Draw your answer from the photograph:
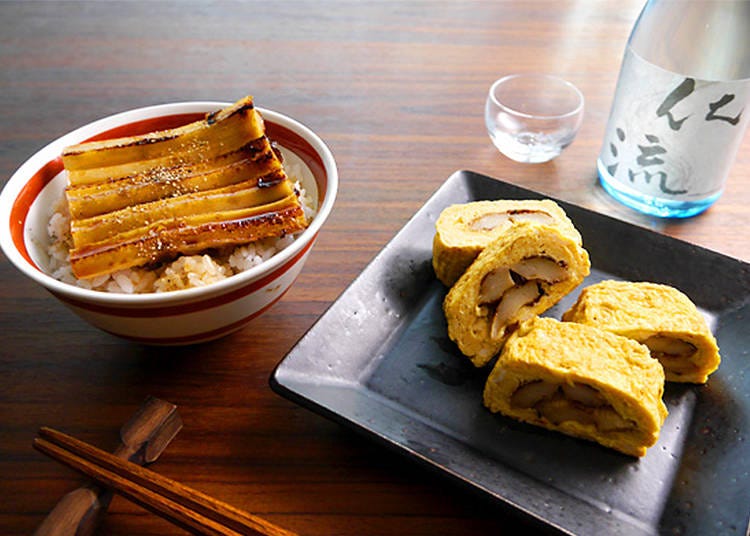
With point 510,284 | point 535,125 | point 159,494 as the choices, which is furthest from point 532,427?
point 535,125

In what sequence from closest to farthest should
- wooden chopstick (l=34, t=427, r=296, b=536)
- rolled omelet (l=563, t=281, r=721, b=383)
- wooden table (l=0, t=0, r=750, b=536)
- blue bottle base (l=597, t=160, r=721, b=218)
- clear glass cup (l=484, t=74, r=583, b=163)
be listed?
wooden chopstick (l=34, t=427, r=296, b=536)
wooden table (l=0, t=0, r=750, b=536)
rolled omelet (l=563, t=281, r=721, b=383)
blue bottle base (l=597, t=160, r=721, b=218)
clear glass cup (l=484, t=74, r=583, b=163)

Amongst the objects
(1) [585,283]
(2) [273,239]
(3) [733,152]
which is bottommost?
(1) [585,283]

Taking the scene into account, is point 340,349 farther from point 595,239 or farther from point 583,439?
point 595,239

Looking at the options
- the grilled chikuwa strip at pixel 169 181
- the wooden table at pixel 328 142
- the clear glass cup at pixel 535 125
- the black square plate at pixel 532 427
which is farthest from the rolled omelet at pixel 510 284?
the clear glass cup at pixel 535 125

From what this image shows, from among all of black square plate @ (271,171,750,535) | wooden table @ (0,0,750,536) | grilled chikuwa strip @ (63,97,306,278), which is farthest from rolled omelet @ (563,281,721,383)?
Result: grilled chikuwa strip @ (63,97,306,278)

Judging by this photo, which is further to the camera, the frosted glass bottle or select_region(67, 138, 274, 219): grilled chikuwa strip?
the frosted glass bottle

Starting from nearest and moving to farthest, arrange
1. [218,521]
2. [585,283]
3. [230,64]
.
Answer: [218,521], [585,283], [230,64]

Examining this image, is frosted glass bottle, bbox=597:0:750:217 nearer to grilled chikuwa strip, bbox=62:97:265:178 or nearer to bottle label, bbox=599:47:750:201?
bottle label, bbox=599:47:750:201

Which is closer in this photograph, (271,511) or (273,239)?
(271,511)

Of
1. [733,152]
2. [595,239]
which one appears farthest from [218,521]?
[733,152]
